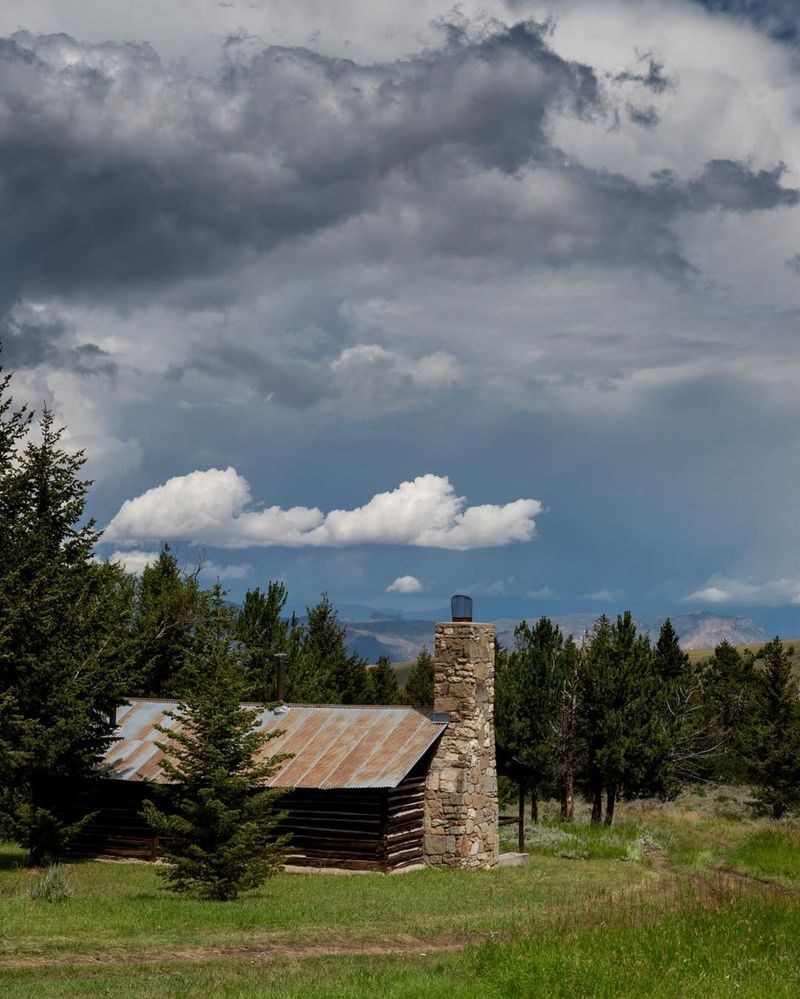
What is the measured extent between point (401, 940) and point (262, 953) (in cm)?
274

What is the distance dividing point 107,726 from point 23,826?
3423 millimetres

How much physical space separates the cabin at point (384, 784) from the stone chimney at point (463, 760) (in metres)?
0.03

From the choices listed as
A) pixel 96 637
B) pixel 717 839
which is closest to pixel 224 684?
pixel 96 637

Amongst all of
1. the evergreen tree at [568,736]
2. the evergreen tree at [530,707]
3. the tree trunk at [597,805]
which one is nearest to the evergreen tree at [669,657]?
the evergreen tree at [568,736]

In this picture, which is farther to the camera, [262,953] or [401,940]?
[401,940]

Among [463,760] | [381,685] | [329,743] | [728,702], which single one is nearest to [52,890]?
[329,743]

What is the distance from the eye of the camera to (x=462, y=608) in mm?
32594

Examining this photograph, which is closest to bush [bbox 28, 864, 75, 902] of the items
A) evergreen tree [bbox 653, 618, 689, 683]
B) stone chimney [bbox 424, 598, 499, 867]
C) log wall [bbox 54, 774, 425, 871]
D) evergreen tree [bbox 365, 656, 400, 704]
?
log wall [bbox 54, 774, 425, 871]

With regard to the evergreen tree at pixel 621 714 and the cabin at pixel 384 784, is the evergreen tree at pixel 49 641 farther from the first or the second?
the evergreen tree at pixel 621 714

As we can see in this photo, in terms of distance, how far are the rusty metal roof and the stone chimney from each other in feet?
2.19

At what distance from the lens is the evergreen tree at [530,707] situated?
154 feet

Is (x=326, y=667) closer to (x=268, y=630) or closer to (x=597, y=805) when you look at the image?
(x=268, y=630)

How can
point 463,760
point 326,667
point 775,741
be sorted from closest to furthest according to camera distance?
point 463,760 → point 775,741 → point 326,667

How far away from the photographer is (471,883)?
85.2 ft
